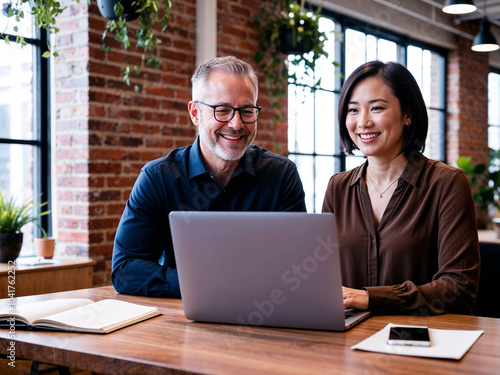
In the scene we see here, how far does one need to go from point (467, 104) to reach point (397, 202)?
605cm

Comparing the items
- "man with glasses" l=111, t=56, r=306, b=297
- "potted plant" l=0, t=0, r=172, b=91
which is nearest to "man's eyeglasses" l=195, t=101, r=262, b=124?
"man with glasses" l=111, t=56, r=306, b=297

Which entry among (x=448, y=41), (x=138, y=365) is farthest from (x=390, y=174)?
(x=448, y=41)

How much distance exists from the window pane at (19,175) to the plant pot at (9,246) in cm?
56

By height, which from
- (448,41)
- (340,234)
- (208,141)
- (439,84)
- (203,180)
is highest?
(448,41)

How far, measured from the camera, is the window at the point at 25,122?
130 inches

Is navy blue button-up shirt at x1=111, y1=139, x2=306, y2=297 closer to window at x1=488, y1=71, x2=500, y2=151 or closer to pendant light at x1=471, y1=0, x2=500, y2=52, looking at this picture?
pendant light at x1=471, y1=0, x2=500, y2=52

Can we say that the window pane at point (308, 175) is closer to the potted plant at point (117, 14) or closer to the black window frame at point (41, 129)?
the potted plant at point (117, 14)

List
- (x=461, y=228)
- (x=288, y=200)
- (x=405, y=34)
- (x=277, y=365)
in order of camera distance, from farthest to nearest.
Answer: (x=405, y=34), (x=288, y=200), (x=461, y=228), (x=277, y=365)

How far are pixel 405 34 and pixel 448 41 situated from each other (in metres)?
1.00

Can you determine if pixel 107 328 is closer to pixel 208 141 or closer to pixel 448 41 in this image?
pixel 208 141

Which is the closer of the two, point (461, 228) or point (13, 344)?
point (13, 344)

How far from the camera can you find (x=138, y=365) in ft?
3.77

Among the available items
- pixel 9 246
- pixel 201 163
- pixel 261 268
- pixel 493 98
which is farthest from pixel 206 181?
pixel 493 98

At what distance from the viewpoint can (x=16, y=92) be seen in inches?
132
